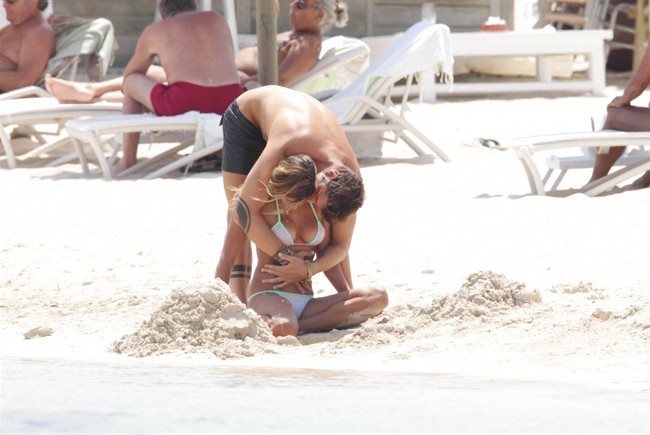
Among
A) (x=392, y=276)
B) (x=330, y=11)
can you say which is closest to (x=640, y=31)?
(x=330, y=11)

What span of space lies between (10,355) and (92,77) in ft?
21.7

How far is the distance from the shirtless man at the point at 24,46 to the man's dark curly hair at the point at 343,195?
5913 mm

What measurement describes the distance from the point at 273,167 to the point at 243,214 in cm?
21

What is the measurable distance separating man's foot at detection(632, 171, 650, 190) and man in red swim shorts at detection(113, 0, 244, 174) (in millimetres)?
2568

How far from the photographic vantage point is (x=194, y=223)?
6.44 m

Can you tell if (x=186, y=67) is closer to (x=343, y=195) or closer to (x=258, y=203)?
(x=258, y=203)

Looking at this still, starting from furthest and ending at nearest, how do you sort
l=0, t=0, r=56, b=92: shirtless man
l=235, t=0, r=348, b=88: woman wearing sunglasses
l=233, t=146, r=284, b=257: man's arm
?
l=0, t=0, r=56, b=92: shirtless man, l=235, t=0, r=348, b=88: woman wearing sunglasses, l=233, t=146, r=284, b=257: man's arm

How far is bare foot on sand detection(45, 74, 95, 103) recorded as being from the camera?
8898 millimetres

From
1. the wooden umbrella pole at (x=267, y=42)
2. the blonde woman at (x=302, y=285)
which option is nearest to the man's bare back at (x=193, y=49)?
the wooden umbrella pole at (x=267, y=42)

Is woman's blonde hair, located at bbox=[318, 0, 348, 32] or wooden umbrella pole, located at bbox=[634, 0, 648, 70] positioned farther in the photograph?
wooden umbrella pole, located at bbox=[634, 0, 648, 70]

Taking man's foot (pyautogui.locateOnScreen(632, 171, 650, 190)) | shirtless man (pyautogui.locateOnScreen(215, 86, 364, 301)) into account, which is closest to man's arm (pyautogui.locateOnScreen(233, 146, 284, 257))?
shirtless man (pyautogui.locateOnScreen(215, 86, 364, 301))

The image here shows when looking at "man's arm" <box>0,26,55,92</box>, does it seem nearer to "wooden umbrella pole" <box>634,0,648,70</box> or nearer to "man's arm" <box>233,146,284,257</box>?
"man's arm" <box>233,146,284,257</box>

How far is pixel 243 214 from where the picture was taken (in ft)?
14.6

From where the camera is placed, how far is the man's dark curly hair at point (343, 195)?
4289 mm
